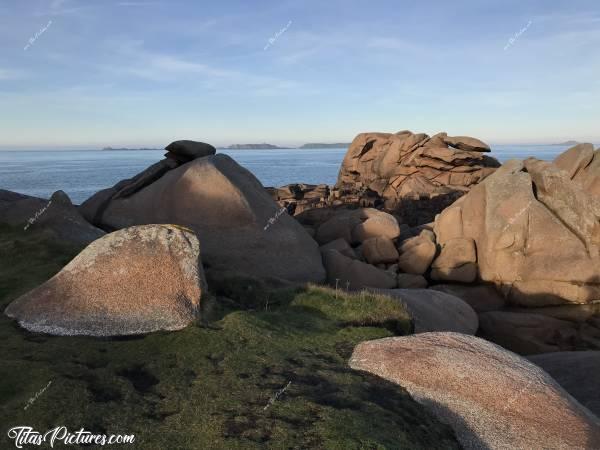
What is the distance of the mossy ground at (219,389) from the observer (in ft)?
26.0

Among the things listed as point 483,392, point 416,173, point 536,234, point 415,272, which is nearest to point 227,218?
point 415,272

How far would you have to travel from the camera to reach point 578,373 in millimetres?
15766

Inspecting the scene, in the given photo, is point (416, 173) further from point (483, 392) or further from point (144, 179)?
point (483, 392)

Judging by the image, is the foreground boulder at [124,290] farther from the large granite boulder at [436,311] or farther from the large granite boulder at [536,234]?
the large granite boulder at [536,234]

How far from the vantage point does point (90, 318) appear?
39.5 feet

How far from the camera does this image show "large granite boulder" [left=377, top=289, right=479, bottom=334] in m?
18.1

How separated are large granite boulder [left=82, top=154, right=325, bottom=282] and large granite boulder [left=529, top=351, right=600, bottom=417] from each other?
1010 centimetres

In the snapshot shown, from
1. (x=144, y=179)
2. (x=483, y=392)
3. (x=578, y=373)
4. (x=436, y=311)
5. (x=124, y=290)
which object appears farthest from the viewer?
(x=144, y=179)

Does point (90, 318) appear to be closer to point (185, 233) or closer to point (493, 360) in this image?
point (185, 233)

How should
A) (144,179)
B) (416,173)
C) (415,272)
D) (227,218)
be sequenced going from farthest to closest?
(416,173)
(415,272)
(144,179)
(227,218)

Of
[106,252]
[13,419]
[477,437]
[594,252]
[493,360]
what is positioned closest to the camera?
[13,419]

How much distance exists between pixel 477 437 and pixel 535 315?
17.7m

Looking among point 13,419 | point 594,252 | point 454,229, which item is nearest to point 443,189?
point 454,229

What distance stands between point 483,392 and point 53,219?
60.1 feet
